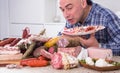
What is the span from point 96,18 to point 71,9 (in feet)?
1.17

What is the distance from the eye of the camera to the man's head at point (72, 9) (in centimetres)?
150

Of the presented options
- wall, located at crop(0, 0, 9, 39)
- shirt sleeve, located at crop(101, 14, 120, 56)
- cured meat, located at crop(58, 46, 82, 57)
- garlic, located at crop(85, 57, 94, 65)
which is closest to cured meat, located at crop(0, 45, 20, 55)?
cured meat, located at crop(58, 46, 82, 57)

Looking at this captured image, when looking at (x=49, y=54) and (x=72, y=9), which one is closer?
(x=49, y=54)

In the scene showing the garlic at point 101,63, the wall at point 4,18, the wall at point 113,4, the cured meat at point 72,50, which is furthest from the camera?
the wall at point 4,18

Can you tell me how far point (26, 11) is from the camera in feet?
12.4

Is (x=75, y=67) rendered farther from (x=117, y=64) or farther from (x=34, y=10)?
(x=34, y=10)

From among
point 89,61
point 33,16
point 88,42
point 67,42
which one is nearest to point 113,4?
point 33,16

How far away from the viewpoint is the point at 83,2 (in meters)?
1.69

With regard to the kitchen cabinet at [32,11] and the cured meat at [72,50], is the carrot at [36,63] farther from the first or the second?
the kitchen cabinet at [32,11]

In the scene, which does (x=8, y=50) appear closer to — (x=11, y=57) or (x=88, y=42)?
(x=11, y=57)

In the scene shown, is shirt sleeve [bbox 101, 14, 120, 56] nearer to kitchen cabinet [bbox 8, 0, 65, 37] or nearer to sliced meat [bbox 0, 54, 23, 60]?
sliced meat [bbox 0, 54, 23, 60]

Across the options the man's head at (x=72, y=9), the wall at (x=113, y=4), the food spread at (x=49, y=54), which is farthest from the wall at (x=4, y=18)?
the food spread at (x=49, y=54)

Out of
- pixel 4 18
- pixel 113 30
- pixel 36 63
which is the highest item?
pixel 4 18

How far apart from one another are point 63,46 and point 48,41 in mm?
146
